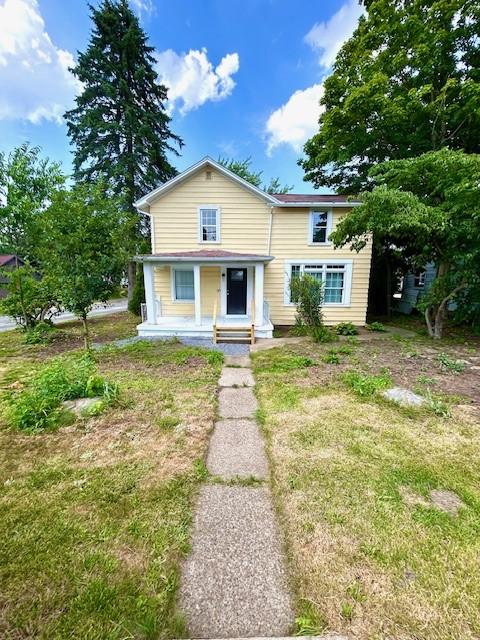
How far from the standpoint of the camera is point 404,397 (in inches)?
184

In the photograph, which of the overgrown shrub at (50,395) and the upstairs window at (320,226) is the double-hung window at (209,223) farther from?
the overgrown shrub at (50,395)

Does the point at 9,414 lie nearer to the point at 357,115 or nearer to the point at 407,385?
the point at 407,385

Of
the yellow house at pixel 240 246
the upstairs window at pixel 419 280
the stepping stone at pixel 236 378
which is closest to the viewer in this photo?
the stepping stone at pixel 236 378

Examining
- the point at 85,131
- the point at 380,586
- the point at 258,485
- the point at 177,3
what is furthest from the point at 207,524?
the point at 85,131

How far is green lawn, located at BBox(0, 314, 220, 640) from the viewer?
64.2 inches

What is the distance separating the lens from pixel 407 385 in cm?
527

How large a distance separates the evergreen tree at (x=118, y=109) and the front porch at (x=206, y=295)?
5857 millimetres

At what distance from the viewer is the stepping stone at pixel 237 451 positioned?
2980 mm

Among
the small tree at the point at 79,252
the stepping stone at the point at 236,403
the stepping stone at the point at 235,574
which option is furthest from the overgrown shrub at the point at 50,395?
the stepping stone at the point at 235,574

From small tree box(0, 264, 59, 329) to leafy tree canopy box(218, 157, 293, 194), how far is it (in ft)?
64.2

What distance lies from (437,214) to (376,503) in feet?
25.7

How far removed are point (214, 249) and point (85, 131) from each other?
489 inches

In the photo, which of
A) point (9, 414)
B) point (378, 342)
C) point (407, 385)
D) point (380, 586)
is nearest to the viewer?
point (380, 586)

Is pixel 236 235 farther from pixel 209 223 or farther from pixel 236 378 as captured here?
pixel 236 378
